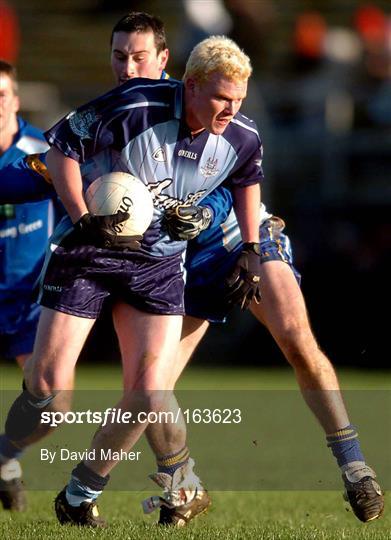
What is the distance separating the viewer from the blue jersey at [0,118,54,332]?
772 cm

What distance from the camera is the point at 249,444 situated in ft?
30.3

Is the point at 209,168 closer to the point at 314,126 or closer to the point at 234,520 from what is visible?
the point at 234,520

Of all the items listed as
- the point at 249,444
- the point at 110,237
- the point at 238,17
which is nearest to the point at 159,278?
the point at 110,237

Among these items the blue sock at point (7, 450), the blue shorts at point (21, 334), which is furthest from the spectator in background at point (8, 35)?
the blue sock at point (7, 450)

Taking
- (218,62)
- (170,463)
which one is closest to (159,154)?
(218,62)

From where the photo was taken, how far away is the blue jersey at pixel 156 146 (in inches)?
228

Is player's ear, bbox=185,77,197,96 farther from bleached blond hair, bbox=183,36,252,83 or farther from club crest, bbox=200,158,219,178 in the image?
club crest, bbox=200,158,219,178

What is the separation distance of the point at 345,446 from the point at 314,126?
1117cm

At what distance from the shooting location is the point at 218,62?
5676 mm

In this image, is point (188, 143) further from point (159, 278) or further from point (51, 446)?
point (51, 446)

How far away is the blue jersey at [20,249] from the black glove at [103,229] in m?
1.93

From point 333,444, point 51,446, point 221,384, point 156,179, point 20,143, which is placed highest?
point 156,179

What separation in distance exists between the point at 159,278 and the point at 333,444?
1.24 metres

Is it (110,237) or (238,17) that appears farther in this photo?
(238,17)
